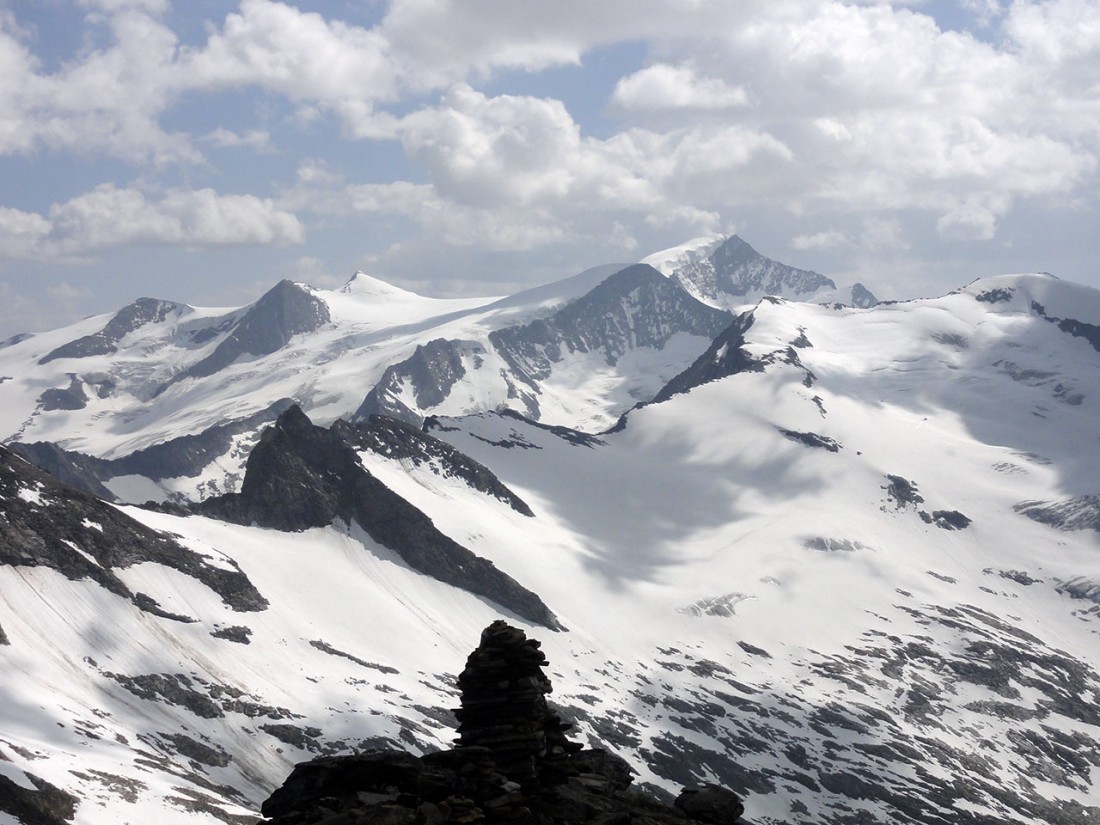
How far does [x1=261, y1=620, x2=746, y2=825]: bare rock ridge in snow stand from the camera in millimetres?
37750

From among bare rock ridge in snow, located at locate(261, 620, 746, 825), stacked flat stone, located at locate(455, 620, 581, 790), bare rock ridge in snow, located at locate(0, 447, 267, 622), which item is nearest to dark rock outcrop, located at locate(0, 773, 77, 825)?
stacked flat stone, located at locate(455, 620, 581, 790)

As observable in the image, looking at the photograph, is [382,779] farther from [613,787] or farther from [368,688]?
[368,688]

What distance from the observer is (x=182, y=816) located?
112 metres

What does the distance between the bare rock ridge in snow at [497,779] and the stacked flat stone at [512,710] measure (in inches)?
1.5

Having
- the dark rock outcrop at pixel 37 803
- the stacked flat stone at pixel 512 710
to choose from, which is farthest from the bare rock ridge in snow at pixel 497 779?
the dark rock outcrop at pixel 37 803

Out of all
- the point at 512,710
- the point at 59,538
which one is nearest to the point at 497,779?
the point at 512,710

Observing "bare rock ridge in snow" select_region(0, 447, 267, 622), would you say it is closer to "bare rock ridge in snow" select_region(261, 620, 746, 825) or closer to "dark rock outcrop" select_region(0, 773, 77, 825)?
"dark rock outcrop" select_region(0, 773, 77, 825)

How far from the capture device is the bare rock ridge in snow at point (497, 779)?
37750mm

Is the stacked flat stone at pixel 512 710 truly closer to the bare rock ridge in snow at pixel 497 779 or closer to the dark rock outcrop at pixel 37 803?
the bare rock ridge in snow at pixel 497 779

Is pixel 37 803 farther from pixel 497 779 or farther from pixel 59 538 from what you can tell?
pixel 59 538

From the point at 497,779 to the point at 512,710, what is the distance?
743 centimetres

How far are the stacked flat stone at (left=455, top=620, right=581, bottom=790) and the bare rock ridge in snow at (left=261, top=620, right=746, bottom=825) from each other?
4 cm

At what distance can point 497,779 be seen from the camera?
40.6 metres

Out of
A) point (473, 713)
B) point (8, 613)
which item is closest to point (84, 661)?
point (8, 613)
